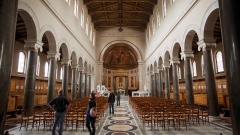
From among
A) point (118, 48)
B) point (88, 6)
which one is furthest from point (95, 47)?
point (88, 6)

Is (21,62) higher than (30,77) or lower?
higher

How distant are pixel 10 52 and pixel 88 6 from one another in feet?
71.4

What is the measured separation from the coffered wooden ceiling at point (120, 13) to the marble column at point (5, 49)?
19.6 meters

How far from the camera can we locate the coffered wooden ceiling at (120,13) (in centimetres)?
2208

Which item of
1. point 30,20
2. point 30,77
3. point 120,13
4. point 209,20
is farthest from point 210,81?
point 120,13

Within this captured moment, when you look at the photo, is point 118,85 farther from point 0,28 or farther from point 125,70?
point 0,28

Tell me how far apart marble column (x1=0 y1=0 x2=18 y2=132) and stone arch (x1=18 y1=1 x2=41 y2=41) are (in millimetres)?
5613

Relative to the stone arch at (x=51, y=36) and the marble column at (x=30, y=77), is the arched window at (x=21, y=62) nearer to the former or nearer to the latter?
the stone arch at (x=51, y=36)

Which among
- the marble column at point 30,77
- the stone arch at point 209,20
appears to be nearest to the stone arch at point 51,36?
the marble column at point 30,77

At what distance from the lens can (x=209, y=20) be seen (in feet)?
28.6

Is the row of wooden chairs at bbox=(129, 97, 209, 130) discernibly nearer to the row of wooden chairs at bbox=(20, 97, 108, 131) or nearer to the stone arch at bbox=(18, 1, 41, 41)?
the row of wooden chairs at bbox=(20, 97, 108, 131)

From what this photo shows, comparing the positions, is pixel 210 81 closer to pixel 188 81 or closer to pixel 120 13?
pixel 188 81

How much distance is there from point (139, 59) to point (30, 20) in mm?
23641

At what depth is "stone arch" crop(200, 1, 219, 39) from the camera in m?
8.11
